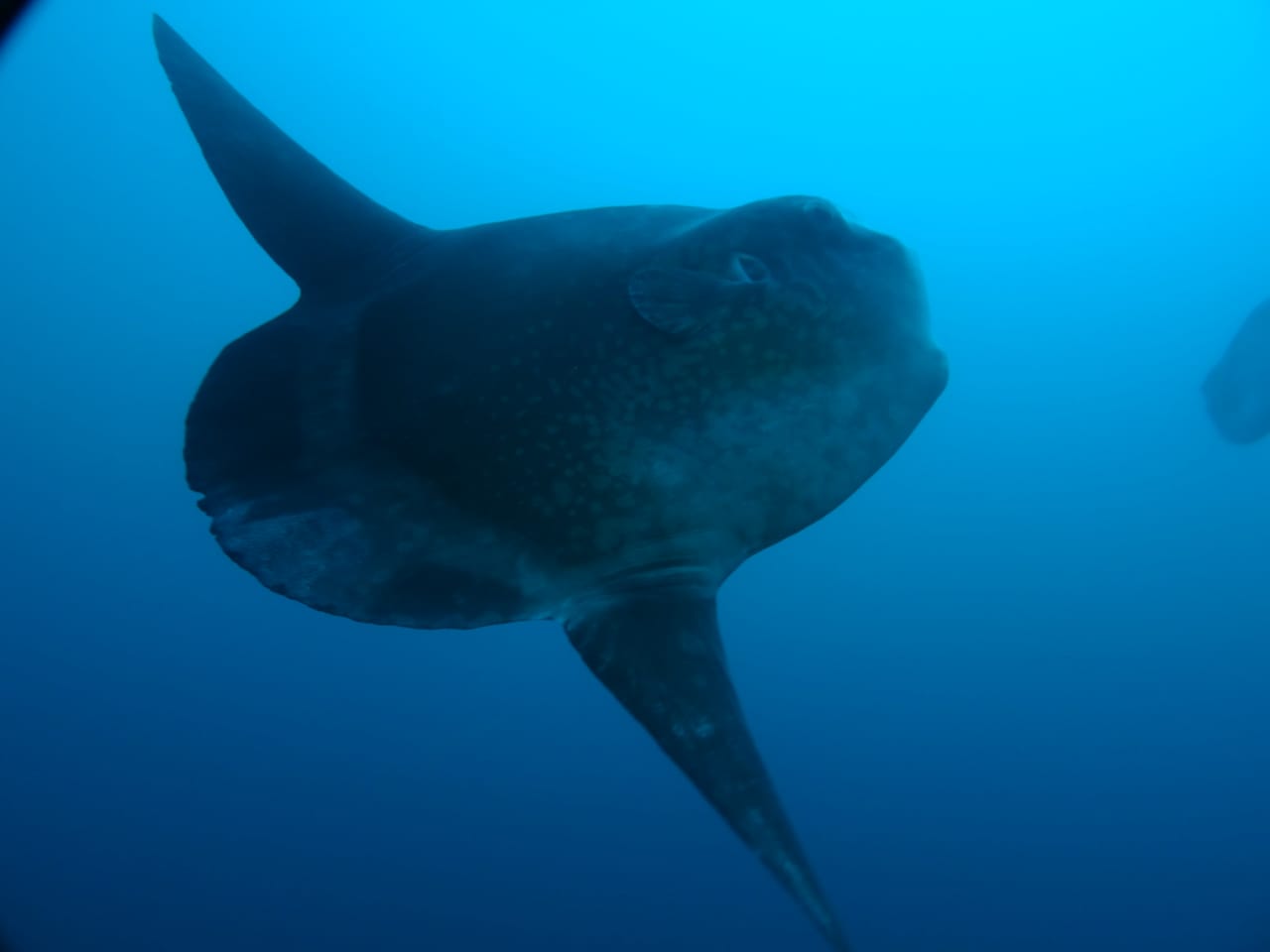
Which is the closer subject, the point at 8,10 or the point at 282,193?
the point at 8,10

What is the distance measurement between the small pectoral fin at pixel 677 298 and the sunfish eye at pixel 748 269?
0.09 metres

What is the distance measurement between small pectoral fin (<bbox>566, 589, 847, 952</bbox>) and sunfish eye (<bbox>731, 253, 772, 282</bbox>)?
3.36ft

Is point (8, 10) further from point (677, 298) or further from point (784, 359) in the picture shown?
point (784, 359)

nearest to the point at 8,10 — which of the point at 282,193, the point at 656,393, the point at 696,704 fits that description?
the point at 282,193

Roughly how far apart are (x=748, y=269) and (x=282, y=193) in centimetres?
175

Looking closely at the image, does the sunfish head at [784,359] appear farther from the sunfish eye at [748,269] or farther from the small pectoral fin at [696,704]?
the small pectoral fin at [696,704]

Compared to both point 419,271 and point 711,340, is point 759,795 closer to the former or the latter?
point 711,340

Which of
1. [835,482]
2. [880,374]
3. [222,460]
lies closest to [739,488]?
[835,482]

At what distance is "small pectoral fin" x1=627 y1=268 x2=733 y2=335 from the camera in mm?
2273

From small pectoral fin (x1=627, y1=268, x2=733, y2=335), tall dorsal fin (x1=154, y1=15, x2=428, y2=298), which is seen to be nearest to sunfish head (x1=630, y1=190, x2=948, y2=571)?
small pectoral fin (x1=627, y1=268, x2=733, y2=335)

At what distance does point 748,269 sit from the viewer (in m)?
2.43

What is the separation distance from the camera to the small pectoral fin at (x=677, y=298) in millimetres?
2273

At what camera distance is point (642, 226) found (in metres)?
2.65

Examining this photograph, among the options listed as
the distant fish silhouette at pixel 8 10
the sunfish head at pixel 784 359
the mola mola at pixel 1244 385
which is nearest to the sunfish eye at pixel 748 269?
the sunfish head at pixel 784 359
